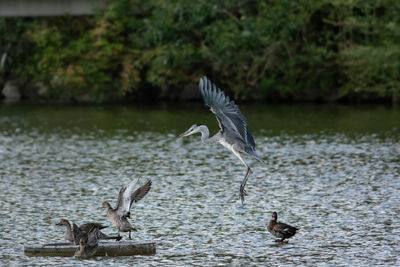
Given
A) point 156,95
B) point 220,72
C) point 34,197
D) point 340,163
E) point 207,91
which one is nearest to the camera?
point 207,91

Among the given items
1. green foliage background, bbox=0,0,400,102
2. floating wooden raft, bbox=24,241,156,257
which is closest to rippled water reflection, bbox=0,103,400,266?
floating wooden raft, bbox=24,241,156,257

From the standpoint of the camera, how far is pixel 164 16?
45125mm

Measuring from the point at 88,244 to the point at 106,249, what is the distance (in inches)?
14.2

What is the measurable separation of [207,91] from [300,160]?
9.60 meters

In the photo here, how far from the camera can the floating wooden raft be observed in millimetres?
12516

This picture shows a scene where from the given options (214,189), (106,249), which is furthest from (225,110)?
(214,189)

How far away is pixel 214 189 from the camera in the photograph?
18625 mm

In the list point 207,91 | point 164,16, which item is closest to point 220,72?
point 164,16

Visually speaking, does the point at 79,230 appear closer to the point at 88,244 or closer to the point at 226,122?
the point at 88,244

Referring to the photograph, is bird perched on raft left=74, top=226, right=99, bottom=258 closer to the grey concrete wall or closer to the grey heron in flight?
the grey heron in flight

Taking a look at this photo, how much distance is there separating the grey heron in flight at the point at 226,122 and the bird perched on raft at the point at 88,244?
2564 mm

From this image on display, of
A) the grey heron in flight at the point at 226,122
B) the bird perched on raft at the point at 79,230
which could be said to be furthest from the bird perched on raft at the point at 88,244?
the grey heron in flight at the point at 226,122

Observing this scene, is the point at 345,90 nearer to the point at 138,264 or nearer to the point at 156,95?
the point at 156,95

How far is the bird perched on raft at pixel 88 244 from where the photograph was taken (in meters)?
12.3
